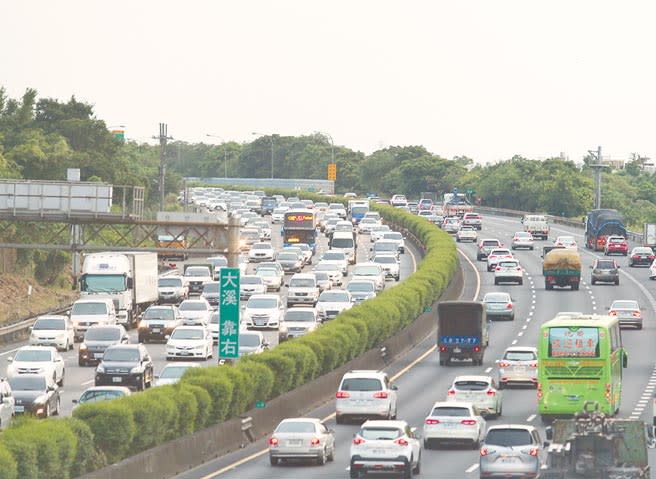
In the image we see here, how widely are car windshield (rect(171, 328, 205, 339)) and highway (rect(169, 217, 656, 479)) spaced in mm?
8263

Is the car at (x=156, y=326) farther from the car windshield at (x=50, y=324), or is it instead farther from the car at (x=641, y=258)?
the car at (x=641, y=258)

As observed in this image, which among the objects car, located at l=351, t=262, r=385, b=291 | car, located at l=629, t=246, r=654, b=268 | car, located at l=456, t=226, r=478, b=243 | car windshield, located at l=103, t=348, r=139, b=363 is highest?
car, located at l=456, t=226, r=478, b=243

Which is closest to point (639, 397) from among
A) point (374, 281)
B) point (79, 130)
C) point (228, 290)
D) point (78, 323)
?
point (228, 290)

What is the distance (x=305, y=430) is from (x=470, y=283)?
65.3 m

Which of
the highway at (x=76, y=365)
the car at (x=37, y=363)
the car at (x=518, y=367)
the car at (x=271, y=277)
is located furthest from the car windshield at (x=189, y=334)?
the car at (x=271, y=277)

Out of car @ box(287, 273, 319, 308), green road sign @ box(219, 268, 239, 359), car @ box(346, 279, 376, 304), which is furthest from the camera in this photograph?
car @ box(287, 273, 319, 308)

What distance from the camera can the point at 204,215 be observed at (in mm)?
81125

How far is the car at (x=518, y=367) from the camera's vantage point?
199 feet

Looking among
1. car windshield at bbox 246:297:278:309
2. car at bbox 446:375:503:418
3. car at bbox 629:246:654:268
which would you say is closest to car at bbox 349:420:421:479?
car at bbox 446:375:503:418

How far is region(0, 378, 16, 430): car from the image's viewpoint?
42.8 m

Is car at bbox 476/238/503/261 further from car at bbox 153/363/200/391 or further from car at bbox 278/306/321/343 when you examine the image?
car at bbox 153/363/200/391

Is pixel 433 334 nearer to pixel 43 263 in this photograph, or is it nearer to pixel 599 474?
pixel 43 263

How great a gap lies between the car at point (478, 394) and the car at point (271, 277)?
47.9 metres

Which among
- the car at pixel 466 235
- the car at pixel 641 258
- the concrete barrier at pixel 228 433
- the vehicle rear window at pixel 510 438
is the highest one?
the car at pixel 466 235
